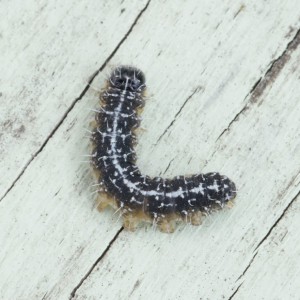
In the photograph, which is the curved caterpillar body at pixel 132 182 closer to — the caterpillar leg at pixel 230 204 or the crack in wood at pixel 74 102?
the caterpillar leg at pixel 230 204

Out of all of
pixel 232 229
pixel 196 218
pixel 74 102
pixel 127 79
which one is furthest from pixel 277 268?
pixel 74 102

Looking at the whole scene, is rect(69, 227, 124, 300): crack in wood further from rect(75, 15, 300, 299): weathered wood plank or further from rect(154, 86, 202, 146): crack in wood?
rect(154, 86, 202, 146): crack in wood

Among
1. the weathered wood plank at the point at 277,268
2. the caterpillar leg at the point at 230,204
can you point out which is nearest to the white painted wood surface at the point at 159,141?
the weathered wood plank at the point at 277,268

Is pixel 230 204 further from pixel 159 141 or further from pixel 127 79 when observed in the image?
pixel 127 79

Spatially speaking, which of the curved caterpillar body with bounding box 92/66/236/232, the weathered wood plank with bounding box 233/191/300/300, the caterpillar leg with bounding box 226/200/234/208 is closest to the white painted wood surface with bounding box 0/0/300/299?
the weathered wood plank with bounding box 233/191/300/300

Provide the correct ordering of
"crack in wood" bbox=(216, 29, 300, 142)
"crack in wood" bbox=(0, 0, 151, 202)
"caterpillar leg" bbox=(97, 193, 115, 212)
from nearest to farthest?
"caterpillar leg" bbox=(97, 193, 115, 212) → "crack in wood" bbox=(0, 0, 151, 202) → "crack in wood" bbox=(216, 29, 300, 142)

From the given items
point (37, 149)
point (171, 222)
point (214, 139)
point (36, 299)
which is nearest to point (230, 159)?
point (214, 139)
